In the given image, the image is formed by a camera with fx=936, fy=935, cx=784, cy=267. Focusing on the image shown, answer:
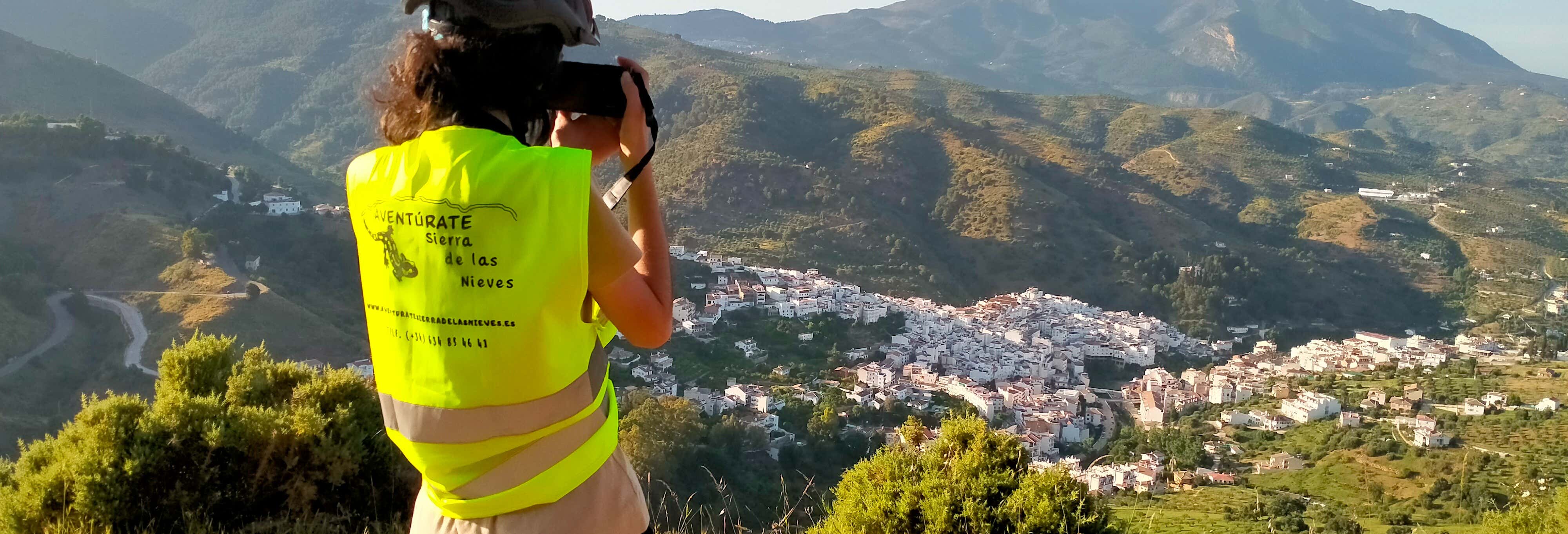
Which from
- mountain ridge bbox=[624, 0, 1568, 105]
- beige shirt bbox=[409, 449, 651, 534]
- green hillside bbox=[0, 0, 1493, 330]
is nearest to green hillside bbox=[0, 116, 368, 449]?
green hillside bbox=[0, 0, 1493, 330]

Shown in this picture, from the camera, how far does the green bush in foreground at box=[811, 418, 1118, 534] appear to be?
11.3 ft

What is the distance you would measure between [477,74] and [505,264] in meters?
0.27

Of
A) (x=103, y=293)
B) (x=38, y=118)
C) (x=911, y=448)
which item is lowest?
(x=103, y=293)

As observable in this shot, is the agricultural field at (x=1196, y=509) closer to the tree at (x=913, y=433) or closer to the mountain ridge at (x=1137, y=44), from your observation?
the tree at (x=913, y=433)

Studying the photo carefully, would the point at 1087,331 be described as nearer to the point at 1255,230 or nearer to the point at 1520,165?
the point at 1255,230

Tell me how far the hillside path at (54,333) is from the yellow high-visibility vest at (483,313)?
18.7m

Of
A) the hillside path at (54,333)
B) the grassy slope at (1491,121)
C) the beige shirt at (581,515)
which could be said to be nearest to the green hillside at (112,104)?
the hillside path at (54,333)

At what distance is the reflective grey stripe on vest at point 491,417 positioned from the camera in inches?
47.1

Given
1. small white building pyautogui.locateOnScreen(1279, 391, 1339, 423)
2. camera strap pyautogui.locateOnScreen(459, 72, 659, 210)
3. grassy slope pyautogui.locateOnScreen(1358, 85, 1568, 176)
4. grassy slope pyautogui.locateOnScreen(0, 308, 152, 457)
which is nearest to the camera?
camera strap pyautogui.locateOnScreen(459, 72, 659, 210)

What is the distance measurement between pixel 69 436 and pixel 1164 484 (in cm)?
1342

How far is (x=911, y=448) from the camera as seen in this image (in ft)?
13.4

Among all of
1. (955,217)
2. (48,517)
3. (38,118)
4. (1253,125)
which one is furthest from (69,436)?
(1253,125)

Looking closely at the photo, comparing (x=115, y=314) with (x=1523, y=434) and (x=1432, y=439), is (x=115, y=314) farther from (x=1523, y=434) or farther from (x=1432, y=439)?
(x=1523, y=434)

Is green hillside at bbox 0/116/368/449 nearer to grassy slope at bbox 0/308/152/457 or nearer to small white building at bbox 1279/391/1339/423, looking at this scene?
grassy slope at bbox 0/308/152/457
